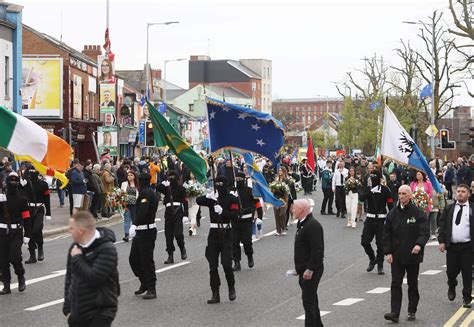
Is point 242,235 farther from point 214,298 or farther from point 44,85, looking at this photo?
point 44,85

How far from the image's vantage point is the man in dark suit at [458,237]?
14.3 meters

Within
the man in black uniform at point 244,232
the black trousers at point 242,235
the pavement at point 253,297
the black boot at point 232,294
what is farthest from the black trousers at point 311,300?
the black trousers at point 242,235

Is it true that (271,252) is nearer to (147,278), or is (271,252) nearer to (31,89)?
(147,278)

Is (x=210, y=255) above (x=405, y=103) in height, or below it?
below

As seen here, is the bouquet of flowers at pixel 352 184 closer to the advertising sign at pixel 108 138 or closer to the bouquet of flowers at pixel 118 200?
the bouquet of flowers at pixel 118 200

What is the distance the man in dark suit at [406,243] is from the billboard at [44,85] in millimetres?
41366

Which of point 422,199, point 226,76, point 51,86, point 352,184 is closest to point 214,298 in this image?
point 422,199

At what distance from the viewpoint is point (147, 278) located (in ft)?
48.0

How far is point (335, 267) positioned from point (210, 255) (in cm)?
486

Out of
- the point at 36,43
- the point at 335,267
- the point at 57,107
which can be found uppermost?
the point at 36,43

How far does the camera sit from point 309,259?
37.3 ft

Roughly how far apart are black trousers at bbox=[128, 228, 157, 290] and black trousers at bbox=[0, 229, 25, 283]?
1749 mm

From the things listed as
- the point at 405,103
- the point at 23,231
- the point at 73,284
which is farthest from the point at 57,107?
the point at 73,284

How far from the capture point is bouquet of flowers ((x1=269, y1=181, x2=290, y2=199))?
1041 inches
